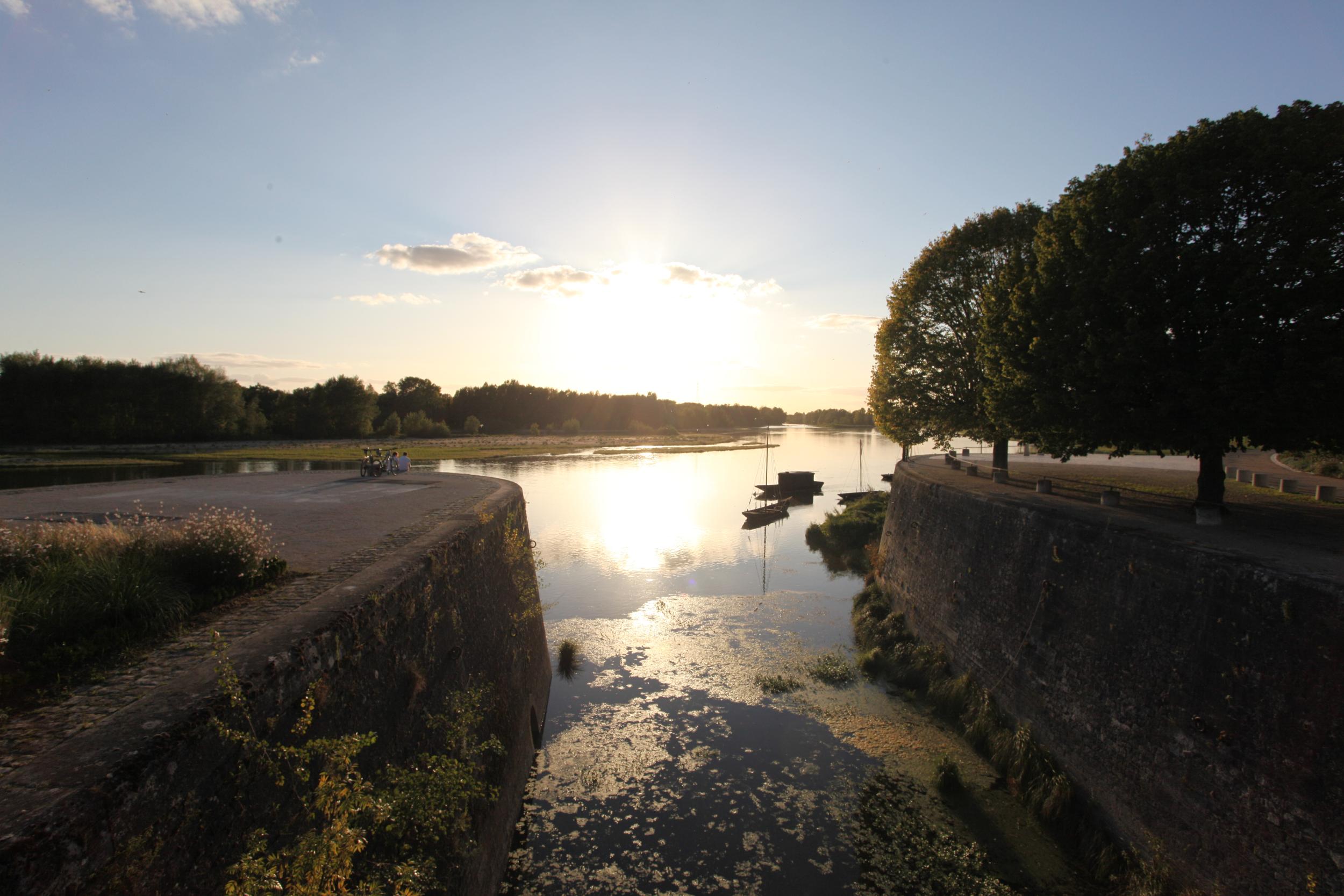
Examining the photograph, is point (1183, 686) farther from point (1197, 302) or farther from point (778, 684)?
point (778, 684)

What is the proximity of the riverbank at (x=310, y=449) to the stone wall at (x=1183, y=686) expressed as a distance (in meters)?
25.3

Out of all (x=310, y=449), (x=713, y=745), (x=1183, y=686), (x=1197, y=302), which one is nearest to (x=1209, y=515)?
(x=1197, y=302)

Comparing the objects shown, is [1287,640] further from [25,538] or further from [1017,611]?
[25,538]

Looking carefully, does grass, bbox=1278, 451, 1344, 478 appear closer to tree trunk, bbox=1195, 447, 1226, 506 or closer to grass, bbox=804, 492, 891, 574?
tree trunk, bbox=1195, 447, 1226, 506

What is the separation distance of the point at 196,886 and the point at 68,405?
237 ft

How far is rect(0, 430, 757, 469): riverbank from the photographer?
4416 cm

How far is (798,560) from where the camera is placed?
2594cm

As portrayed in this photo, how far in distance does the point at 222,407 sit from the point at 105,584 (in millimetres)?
73115

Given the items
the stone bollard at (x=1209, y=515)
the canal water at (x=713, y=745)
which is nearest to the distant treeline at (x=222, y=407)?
the canal water at (x=713, y=745)

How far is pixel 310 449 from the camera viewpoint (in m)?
60.6

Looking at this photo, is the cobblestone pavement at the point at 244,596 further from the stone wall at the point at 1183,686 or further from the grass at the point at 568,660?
the stone wall at the point at 1183,686

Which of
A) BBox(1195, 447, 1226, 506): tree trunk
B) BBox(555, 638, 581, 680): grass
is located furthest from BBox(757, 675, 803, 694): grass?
Answer: BBox(1195, 447, 1226, 506): tree trunk

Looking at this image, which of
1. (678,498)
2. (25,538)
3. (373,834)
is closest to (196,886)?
(373,834)

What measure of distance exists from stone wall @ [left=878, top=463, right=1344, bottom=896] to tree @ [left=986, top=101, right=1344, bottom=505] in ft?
7.94
